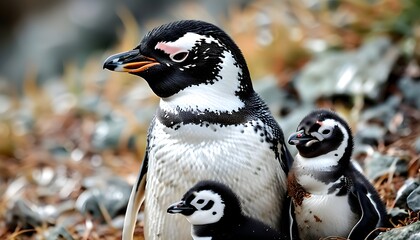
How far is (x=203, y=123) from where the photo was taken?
2965mm

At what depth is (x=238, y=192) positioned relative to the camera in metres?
2.96

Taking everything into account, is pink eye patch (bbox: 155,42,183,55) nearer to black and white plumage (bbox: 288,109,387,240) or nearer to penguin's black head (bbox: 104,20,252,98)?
penguin's black head (bbox: 104,20,252,98)

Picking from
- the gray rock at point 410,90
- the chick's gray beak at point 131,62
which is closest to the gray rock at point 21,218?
the chick's gray beak at point 131,62

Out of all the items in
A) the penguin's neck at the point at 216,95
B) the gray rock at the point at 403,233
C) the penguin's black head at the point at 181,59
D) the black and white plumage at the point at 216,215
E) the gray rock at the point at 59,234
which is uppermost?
the penguin's black head at the point at 181,59

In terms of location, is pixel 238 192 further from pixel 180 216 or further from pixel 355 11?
pixel 355 11

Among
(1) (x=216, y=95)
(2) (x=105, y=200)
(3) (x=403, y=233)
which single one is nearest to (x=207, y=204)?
(1) (x=216, y=95)

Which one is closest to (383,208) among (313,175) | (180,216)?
(313,175)

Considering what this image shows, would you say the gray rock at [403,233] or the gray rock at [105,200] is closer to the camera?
the gray rock at [403,233]

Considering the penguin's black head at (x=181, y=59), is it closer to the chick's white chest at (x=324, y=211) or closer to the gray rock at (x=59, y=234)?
the chick's white chest at (x=324, y=211)

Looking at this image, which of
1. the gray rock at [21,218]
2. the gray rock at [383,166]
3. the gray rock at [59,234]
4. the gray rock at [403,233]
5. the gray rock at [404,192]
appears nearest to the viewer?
the gray rock at [403,233]

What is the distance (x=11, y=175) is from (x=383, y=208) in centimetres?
319

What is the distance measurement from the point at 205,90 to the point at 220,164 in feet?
0.87

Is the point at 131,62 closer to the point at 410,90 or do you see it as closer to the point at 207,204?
the point at 207,204

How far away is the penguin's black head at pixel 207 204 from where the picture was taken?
2.79 metres
